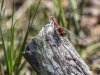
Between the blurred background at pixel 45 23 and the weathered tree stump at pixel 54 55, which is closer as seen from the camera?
the weathered tree stump at pixel 54 55

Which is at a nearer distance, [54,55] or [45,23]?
[54,55]

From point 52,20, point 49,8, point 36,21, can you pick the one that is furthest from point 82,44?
point 52,20

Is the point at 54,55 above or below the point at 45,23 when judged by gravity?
above

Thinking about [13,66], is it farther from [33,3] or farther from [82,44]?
[33,3]

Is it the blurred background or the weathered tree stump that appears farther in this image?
the blurred background
